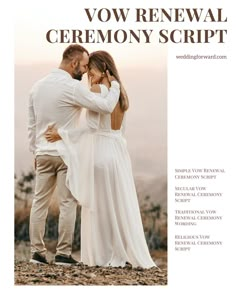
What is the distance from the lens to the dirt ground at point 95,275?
18.1 metres

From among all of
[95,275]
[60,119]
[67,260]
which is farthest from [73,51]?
[95,275]

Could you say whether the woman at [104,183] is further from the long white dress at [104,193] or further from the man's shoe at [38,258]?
the man's shoe at [38,258]

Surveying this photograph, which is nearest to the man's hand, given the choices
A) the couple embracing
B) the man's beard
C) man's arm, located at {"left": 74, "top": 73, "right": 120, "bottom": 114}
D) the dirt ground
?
the couple embracing

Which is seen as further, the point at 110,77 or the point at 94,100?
the point at 110,77

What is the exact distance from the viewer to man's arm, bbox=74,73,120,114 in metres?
18.0

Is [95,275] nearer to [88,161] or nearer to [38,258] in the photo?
[38,258]

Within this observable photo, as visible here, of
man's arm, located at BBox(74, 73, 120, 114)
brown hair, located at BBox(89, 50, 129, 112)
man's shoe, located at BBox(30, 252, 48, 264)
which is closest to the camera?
man's arm, located at BBox(74, 73, 120, 114)

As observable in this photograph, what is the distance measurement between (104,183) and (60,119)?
2.10 feet

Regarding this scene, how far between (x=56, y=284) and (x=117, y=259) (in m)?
0.55

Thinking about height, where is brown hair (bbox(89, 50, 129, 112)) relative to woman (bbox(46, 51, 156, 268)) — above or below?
above

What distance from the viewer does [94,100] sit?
18.0 metres

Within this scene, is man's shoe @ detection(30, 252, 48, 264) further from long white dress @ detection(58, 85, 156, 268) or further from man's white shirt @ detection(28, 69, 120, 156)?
man's white shirt @ detection(28, 69, 120, 156)

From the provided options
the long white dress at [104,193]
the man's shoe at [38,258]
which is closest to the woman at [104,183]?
the long white dress at [104,193]
